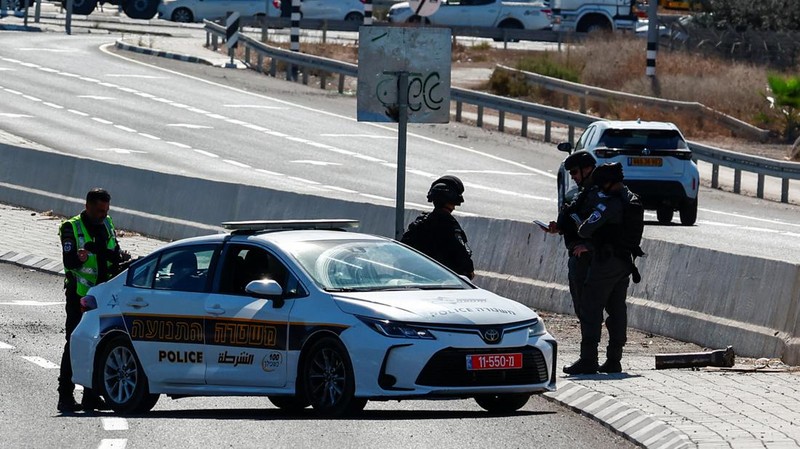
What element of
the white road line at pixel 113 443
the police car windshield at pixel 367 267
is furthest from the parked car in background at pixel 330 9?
the white road line at pixel 113 443

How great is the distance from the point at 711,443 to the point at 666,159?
1599 cm

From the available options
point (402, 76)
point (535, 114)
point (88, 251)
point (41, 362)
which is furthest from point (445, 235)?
point (535, 114)

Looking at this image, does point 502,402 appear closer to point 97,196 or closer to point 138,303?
point 138,303

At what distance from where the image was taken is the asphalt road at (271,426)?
33.8ft

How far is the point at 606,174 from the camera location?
503 inches

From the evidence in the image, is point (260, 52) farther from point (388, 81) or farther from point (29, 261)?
point (388, 81)

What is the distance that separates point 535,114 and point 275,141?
5548 millimetres

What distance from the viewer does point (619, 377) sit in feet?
42.1

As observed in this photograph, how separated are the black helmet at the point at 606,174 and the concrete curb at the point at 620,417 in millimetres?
1526

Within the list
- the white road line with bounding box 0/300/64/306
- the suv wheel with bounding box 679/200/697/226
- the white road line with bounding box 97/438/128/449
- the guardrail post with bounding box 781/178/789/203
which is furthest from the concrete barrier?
the guardrail post with bounding box 781/178/789/203

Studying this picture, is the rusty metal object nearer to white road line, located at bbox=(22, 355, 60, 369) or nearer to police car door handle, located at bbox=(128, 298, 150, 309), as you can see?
police car door handle, located at bbox=(128, 298, 150, 309)

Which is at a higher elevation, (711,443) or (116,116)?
(711,443)

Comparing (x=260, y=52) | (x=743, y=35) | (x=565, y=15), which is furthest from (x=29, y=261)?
(x=565, y=15)

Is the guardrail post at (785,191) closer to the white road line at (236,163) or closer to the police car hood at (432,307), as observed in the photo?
the white road line at (236,163)
